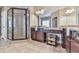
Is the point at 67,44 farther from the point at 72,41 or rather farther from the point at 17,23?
the point at 17,23

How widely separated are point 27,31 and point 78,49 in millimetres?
1069

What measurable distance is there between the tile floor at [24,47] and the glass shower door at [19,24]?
0.44 ft

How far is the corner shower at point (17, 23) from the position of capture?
2.41 meters

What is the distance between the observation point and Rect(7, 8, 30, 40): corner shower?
7.90 feet

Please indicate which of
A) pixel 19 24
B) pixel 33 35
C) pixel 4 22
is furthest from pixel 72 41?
pixel 4 22

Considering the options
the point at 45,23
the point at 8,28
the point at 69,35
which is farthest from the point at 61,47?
the point at 8,28

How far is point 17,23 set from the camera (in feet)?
8.04

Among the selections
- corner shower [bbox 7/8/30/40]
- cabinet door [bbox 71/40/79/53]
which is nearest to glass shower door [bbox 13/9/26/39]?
corner shower [bbox 7/8/30/40]

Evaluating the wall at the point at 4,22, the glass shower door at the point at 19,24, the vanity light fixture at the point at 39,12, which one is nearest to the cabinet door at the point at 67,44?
the vanity light fixture at the point at 39,12

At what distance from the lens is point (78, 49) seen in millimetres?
2264

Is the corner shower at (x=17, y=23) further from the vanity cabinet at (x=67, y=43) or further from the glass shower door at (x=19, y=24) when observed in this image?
the vanity cabinet at (x=67, y=43)

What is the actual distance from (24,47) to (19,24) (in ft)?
1.59
